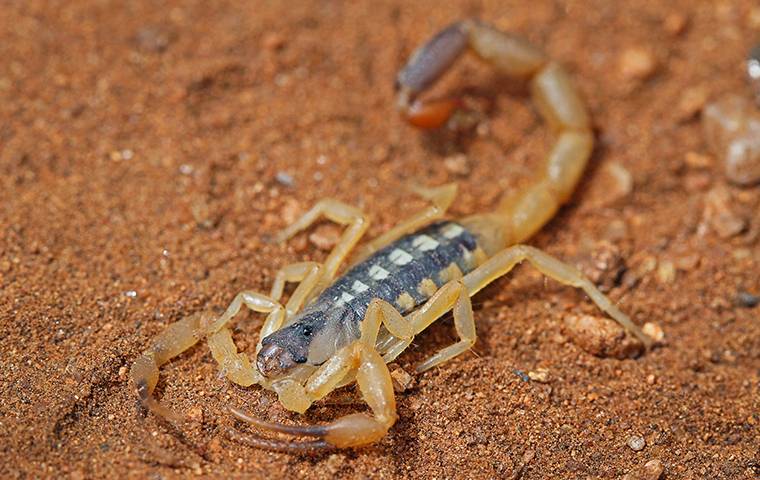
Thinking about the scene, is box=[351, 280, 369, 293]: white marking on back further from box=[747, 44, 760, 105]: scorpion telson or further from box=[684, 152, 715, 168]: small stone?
box=[747, 44, 760, 105]: scorpion telson

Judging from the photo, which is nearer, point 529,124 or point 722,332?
point 722,332

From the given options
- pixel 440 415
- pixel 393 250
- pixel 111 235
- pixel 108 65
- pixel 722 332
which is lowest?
pixel 722 332

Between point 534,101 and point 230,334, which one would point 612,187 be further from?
point 230,334

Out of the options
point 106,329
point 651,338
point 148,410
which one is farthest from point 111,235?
point 651,338

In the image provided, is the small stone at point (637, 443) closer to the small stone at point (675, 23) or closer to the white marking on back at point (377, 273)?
the white marking on back at point (377, 273)

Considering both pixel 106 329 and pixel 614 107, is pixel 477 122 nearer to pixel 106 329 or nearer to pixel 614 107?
pixel 614 107

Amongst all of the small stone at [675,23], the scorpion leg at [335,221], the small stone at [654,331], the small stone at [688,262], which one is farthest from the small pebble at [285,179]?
the small stone at [675,23]

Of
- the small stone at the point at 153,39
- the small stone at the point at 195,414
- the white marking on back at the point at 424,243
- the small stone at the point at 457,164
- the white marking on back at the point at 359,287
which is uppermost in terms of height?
the small stone at the point at 153,39
